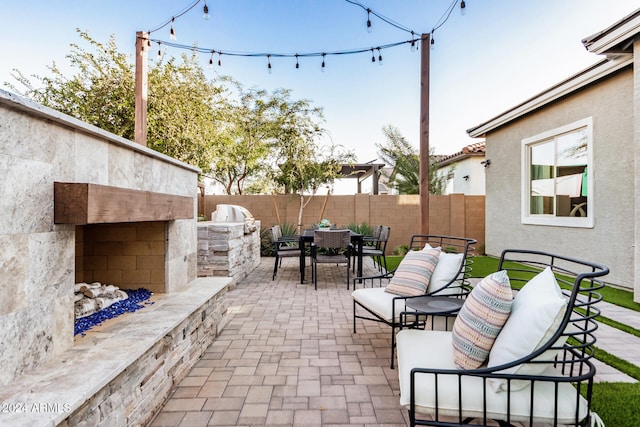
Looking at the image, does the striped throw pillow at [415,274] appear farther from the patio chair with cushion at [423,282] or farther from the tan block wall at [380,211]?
the tan block wall at [380,211]

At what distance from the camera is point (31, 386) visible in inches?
48.8

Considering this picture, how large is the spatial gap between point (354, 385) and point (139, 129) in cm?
413

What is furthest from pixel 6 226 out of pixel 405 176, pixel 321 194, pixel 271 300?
pixel 405 176

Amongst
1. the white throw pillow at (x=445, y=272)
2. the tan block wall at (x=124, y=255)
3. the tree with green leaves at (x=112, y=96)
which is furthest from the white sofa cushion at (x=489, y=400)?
the tree with green leaves at (x=112, y=96)

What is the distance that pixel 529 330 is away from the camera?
1304 millimetres

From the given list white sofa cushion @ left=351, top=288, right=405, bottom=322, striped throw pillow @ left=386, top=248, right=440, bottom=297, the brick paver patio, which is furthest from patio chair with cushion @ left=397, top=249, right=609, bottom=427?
striped throw pillow @ left=386, top=248, right=440, bottom=297

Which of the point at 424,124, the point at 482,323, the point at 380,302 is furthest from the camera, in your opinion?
the point at 424,124

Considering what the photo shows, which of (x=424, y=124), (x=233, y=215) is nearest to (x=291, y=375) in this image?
(x=233, y=215)

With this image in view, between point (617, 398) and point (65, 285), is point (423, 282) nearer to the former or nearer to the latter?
point (617, 398)

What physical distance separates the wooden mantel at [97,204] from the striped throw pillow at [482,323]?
1751 millimetres

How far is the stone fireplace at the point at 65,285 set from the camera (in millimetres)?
1231

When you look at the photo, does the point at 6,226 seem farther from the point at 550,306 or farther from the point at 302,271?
the point at 302,271

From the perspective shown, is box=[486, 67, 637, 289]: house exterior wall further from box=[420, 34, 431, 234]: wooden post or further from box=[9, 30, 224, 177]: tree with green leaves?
box=[9, 30, 224, 177]: tree with green leaves

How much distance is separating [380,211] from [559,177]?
397 centimetres
